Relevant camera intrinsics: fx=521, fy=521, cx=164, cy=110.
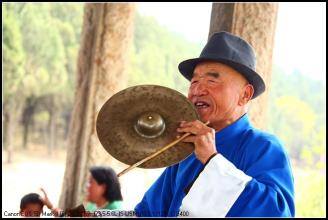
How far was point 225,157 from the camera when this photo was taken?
2.15m

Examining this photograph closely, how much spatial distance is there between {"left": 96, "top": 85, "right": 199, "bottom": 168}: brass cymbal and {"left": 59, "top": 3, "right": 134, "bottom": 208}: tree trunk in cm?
382

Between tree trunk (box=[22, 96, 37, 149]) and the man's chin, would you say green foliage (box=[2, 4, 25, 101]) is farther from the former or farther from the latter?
the man's chin

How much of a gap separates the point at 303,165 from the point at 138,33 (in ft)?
33.2

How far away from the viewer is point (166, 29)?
87.2 feet

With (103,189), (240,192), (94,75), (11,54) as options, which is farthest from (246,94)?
(11,54)

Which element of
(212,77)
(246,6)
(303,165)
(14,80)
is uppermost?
(246,6)

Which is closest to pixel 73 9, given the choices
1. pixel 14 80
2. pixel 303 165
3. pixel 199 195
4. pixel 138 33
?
pixel 138 33

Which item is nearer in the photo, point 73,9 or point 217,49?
point 217,49

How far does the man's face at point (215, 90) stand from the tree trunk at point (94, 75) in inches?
147

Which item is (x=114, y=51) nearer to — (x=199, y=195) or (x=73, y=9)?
(x=199, y=195)

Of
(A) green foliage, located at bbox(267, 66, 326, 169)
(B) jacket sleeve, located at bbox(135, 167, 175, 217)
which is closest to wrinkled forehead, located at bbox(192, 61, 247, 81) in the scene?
(B) jacket sleeve, located at bbox(135, 167, 175, 217)

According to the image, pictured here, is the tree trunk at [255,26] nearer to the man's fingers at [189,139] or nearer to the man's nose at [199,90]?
the man's nose at [199,90]

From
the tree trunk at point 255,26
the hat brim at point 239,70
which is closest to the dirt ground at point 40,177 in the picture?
the tree trunk at point 255,26

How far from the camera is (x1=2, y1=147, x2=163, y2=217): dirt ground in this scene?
1906cm
